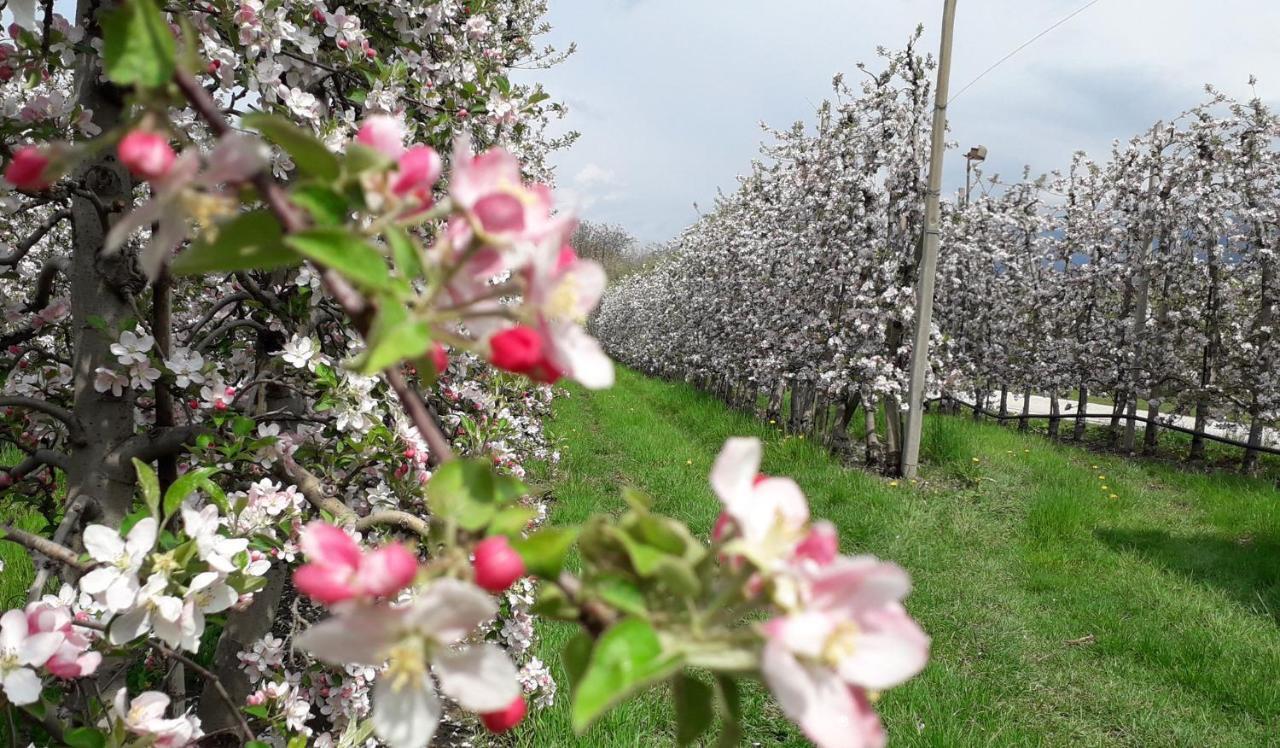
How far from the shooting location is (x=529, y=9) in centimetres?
675

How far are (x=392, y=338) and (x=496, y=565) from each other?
0.41ft

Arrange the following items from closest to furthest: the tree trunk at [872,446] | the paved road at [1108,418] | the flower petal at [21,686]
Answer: the flower petal at [21,686]
the tree trunk at [872,446]
the paved road at [1108,418]

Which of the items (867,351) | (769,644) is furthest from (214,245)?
(867,351)

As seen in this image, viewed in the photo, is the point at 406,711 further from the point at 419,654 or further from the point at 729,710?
the point at 729,710

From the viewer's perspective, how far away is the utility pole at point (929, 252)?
5645mm

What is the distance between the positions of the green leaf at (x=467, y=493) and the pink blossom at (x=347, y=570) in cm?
4

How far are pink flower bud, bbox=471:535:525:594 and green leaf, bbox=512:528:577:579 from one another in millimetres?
12

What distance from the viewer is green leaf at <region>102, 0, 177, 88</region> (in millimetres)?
379

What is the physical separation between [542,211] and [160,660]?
221 cm

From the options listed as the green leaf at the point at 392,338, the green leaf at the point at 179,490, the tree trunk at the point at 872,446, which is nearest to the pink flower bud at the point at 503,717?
the green leaf at the point at 392,338

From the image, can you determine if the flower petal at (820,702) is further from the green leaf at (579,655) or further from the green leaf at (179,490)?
the green leaf at (179,490)

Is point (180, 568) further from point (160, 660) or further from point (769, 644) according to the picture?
point (160, 660)

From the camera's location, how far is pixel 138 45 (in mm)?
385

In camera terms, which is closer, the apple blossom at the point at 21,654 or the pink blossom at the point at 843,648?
the pink blossom at the point at 843,648
